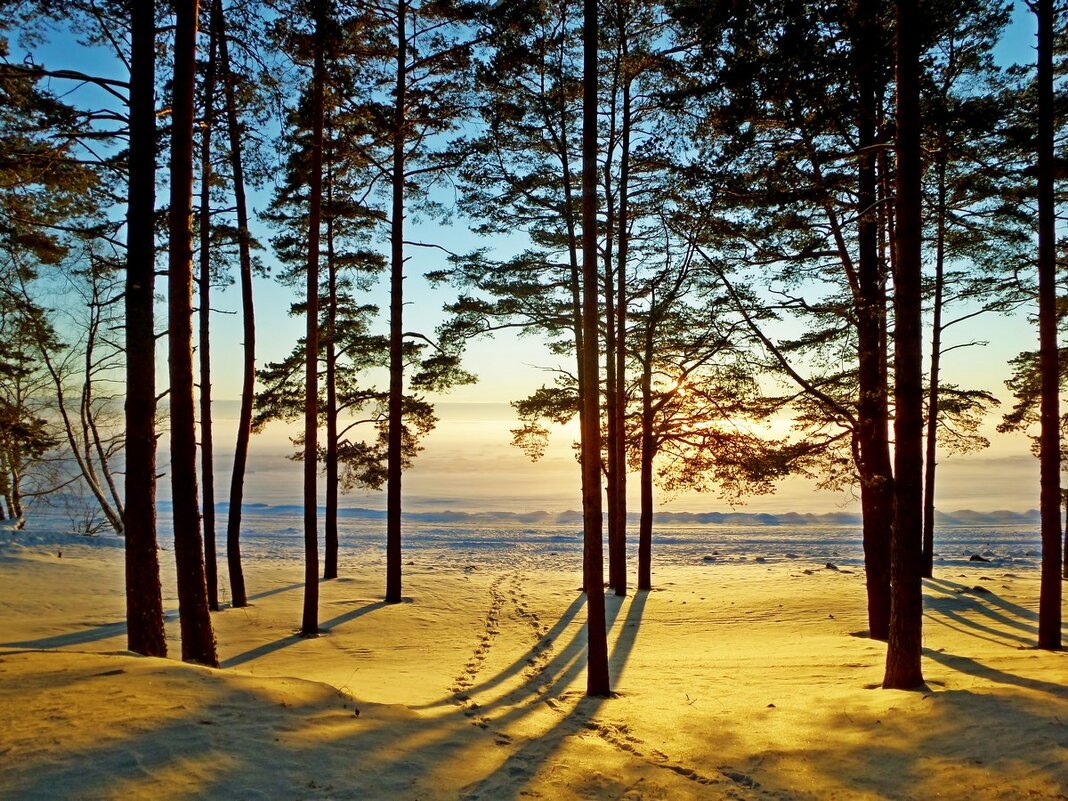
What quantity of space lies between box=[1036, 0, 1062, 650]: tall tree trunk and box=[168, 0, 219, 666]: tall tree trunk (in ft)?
38.7

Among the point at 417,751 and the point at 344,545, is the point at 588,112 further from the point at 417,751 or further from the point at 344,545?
the point at 344,545

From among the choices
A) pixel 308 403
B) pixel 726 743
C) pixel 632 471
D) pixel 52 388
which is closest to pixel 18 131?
pixel 308 403

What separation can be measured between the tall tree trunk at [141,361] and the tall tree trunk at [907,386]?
837 centimetres

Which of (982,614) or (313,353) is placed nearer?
(313,353)

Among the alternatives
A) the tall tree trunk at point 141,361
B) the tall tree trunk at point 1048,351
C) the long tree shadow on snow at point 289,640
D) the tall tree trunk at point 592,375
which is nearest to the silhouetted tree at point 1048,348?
the tall tree trunk at point 1048,351

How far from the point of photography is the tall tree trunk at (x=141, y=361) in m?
7.52

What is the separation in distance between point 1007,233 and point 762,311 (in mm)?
4515

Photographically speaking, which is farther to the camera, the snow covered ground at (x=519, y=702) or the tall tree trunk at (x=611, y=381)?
the tall tree trunk at (x=611, y=381)

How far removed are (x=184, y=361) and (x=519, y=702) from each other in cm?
574

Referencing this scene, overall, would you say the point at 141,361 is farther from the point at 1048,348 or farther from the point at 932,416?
the point at 932,416

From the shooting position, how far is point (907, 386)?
23.8 ft

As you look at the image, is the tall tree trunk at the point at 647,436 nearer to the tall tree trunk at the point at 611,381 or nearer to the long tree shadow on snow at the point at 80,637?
the tall tree trunk at the point at 611,381

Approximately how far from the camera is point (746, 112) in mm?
9031

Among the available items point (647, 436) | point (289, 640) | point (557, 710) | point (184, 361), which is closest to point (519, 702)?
point (557, 710)
